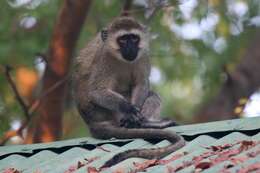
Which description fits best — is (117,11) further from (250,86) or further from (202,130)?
(202,130)

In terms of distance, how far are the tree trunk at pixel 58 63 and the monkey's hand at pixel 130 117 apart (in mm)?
3421

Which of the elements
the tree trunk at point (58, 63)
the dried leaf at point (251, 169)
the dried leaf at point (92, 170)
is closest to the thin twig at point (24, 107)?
the tree trunk at point (58, 63)

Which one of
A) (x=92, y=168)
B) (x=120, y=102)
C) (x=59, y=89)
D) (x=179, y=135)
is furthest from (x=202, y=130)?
(x=59, y=89)

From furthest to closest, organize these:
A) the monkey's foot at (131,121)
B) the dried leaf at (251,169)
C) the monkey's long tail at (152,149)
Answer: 1. the monkey's foot at (131,121)
2. the monkey's long tail at (152,149)
3. the dried leaf at (251,169)

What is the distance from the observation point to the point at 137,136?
295 inches

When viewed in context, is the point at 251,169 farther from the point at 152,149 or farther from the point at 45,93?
the point at 45,93

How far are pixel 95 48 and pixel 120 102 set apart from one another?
1.13m

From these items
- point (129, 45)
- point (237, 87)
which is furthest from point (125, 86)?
point (237, 87)

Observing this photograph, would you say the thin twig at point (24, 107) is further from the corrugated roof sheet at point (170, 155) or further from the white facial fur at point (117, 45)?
the corrugated roof sheet at point (170, 155)

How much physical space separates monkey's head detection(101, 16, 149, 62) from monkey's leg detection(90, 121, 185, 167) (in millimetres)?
1079

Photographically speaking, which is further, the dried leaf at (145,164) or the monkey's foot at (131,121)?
the monkey's foot at (131,121)

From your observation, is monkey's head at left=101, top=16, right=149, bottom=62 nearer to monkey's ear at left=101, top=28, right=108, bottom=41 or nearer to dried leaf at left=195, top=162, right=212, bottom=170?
monkey's ear at left=101, top=28, right=108, bottom=41

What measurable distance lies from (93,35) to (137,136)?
731 centimetres

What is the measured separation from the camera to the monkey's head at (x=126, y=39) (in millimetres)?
9414
